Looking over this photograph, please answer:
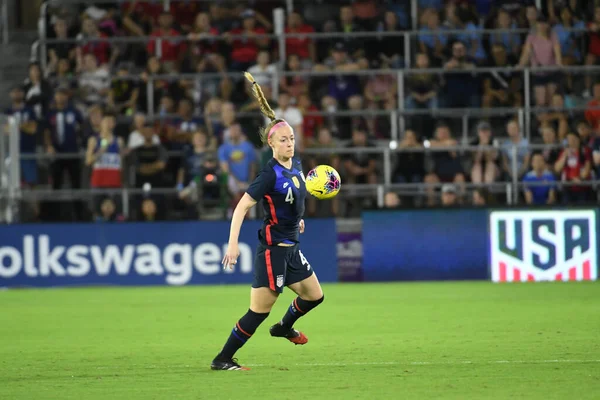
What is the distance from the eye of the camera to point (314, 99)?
21.7 metres

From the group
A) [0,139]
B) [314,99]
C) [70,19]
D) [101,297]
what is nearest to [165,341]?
[101,297]

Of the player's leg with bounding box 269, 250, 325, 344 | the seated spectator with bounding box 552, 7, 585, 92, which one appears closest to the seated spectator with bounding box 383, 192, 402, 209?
the seated spectator with bounding box 552, 7, 585, 92

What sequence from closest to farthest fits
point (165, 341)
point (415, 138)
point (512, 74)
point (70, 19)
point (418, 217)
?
point (165, 341) → point (418, 217) → point (415, 138) → point (512, 74) → point (70, 19)

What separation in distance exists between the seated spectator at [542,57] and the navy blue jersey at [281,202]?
13011 mm

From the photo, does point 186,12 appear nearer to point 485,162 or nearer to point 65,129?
point 65,129

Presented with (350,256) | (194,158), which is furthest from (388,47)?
(194,158)

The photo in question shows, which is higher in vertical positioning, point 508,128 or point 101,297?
point 508,128

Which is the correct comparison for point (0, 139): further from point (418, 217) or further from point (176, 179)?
point (418, 217)

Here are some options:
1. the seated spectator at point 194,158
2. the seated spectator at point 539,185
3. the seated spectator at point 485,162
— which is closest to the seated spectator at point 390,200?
the seated spectator at point 485,162

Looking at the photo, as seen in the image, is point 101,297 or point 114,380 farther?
point 101,297

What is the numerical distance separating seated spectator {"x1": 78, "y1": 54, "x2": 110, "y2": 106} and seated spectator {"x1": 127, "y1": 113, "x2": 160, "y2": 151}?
155 cm

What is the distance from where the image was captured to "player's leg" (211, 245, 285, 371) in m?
8.71

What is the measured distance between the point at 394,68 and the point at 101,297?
816cm

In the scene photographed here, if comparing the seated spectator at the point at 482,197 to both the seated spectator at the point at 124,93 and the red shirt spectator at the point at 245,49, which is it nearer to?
the red shirt spectator at the point at 245,49
